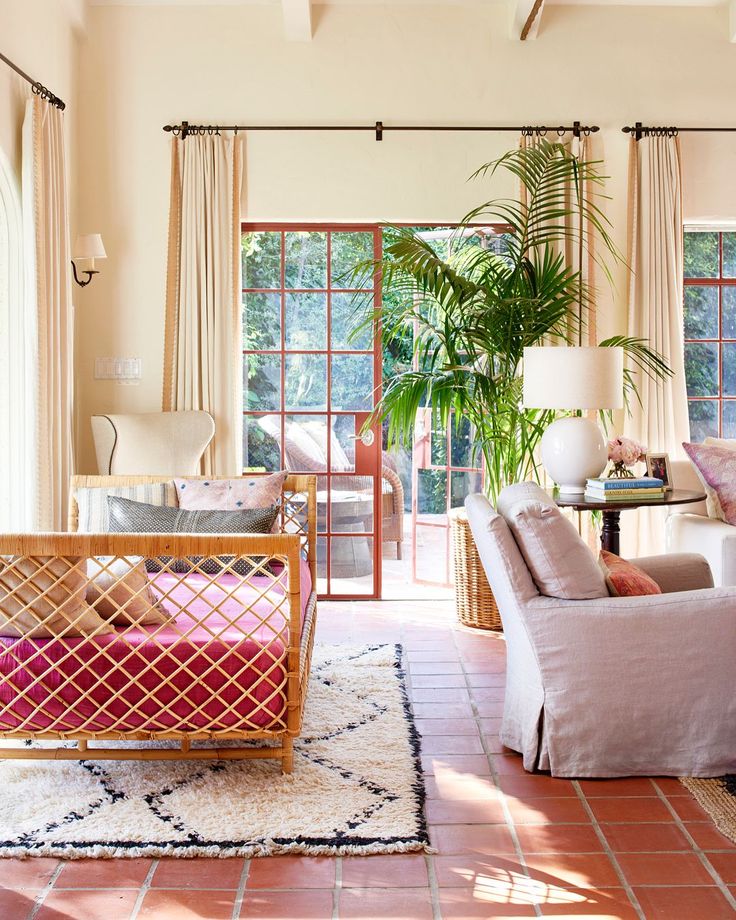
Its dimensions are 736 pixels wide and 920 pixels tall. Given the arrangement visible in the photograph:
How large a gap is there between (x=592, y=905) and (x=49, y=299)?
3406 millimetres

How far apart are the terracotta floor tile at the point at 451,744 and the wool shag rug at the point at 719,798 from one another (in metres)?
0.63

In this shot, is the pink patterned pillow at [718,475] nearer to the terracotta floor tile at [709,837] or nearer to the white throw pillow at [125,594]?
the terracotta floor tile at [709,837]

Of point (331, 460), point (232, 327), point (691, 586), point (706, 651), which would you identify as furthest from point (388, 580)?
point (706, 651)

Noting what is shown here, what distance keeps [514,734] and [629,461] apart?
154 cm

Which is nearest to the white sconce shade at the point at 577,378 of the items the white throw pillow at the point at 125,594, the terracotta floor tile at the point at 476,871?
the white throw pillow at the point at 125,594

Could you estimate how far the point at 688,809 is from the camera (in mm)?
2502

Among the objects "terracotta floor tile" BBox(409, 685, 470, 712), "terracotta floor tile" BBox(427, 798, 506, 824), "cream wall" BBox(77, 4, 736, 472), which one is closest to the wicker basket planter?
"terracotta floor tile" BBox(409, 685, 470, 712)

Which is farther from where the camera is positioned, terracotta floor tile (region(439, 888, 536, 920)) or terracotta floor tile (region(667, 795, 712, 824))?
terracotta floor tile (region(667, 795, 712, 824))

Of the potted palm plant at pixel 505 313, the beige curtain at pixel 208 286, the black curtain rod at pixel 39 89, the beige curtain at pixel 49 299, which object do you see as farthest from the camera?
the beige curtain at pixel 208 286

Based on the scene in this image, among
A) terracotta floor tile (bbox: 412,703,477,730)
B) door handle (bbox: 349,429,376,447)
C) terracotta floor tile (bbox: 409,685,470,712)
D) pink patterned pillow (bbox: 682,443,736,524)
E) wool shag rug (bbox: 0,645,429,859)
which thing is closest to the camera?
wool shag rug (bbox: 0,645,429,859)

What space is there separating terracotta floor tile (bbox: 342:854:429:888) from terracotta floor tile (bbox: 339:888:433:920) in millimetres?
25

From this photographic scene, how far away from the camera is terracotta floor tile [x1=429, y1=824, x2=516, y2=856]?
7.56 feet

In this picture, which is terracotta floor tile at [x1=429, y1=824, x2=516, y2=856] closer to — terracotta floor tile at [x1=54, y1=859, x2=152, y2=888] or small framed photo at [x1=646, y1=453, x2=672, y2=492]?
terracotta floor tile at [x1=54, y1=859, x2=152, y2=888]

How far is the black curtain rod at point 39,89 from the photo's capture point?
3939mm
